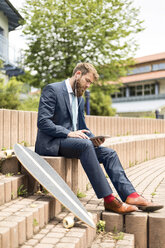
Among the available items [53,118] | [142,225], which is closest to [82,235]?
[142,225]

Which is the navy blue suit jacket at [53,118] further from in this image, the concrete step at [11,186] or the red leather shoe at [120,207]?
the red leather shoe at [120,207]

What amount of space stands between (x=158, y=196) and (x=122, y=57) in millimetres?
10956

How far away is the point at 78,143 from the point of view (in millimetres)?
3318

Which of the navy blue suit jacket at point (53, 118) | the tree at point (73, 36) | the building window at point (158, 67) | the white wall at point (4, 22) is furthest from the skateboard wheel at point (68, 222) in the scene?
the building window at point (158, 67)

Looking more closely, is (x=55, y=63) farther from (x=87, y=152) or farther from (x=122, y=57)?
(x=87, y=152)

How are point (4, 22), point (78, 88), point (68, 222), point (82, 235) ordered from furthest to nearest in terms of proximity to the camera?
1. point (4, 22)
2. point (78, 88)
3. point (68, 222)
4. point (82, 235)

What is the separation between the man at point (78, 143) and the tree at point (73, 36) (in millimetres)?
10029

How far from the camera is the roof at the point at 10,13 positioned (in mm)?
15956

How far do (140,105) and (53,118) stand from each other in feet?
113

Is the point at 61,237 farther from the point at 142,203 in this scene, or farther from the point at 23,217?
the point at 142,203

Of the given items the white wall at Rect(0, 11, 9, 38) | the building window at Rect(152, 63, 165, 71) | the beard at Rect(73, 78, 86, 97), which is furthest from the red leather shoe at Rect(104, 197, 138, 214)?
the building window at Rect(152, 63, 165, 71)

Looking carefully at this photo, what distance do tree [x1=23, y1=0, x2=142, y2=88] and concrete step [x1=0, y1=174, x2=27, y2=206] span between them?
35.0 ft

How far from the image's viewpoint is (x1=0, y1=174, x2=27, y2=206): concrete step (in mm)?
2887

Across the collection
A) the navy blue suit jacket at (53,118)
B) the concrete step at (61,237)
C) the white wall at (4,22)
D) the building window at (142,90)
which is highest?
the white wall at (4,22)
